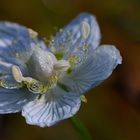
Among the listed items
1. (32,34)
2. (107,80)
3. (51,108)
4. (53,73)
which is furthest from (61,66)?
(107,80)

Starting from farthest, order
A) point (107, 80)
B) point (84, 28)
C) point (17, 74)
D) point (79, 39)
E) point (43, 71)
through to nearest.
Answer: point (107, 80)
point (79, 39)
point (84, 28)
point (43, 71)
point (17, 74)

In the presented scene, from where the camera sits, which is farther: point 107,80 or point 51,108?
point 107,80

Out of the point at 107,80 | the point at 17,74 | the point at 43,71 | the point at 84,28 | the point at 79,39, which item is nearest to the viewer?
the point at 17,74

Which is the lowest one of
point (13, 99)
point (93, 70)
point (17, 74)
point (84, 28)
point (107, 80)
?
point (107, 80)

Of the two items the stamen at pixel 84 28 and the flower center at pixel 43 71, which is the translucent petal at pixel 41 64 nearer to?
the flower center at pixel 43 71

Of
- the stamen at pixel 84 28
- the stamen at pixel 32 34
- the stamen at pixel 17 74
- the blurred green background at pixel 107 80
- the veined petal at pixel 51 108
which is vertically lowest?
the blurred green background at pixel 107 80

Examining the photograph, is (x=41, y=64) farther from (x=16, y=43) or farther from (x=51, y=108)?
(x=16, y=43)

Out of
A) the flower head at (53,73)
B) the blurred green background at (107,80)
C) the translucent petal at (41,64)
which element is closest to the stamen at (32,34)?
the flower head at (53,73)
